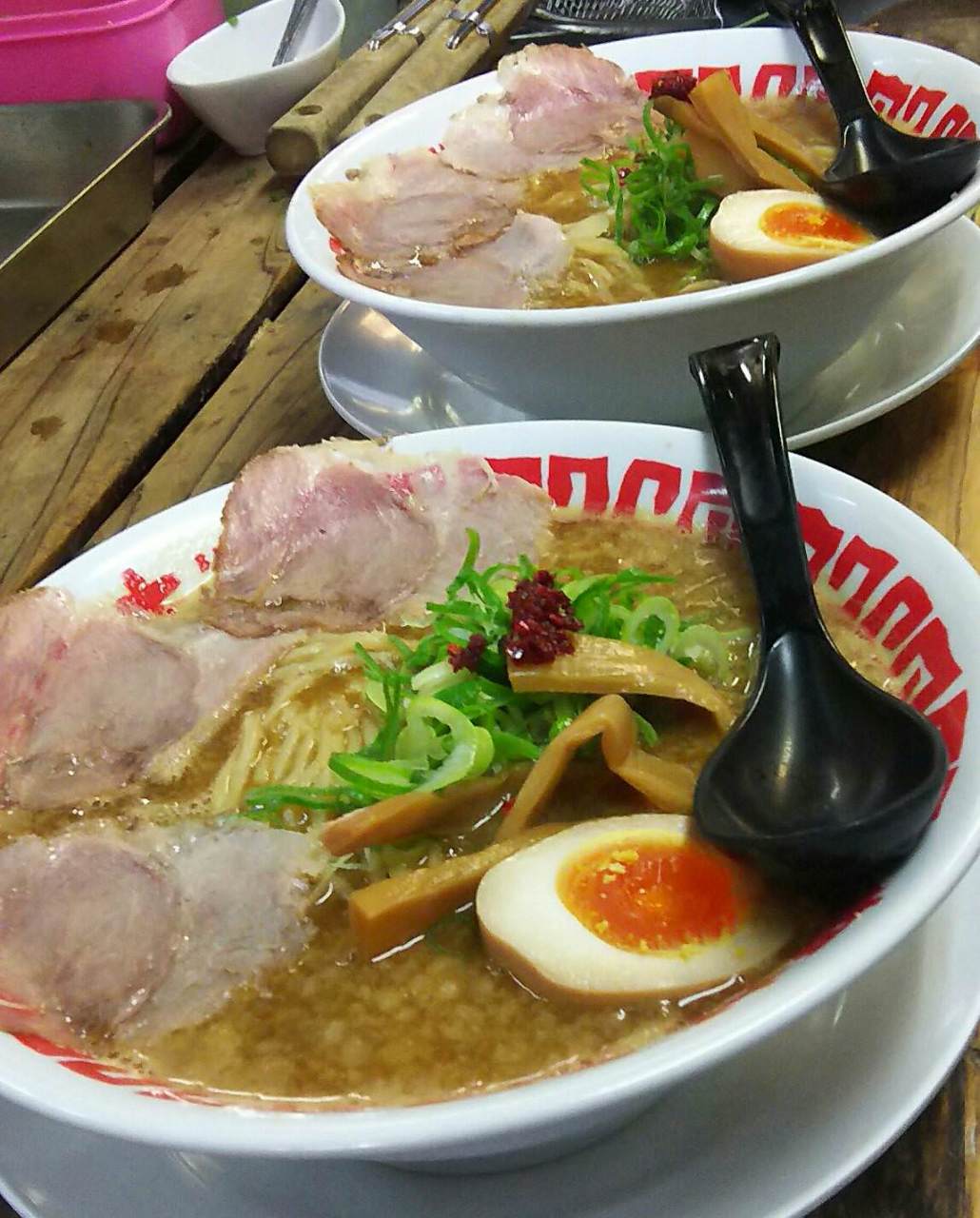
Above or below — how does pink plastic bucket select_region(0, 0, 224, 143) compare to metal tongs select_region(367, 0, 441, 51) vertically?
above

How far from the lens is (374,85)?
245 cm

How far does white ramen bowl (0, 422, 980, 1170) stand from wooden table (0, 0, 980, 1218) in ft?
1.14

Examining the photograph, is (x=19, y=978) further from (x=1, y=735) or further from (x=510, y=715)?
(x=510, y=715)

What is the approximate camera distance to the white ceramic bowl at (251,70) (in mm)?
2648

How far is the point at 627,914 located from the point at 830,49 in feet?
5.51

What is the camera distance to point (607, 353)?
1.34 metres

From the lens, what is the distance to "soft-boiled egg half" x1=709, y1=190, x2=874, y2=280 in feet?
4.80

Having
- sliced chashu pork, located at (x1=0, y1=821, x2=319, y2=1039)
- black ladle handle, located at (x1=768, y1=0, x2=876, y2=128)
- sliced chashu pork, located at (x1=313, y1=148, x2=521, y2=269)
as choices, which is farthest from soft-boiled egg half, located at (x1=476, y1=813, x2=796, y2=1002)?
black ladle handle, located at (x1=768, y1=0, x2=876, y2=128)

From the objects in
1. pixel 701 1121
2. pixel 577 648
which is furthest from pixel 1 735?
pixel 701 1121

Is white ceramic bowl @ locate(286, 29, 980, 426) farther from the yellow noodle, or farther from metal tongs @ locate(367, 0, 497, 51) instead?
metal tongs @ locate(367, 0, 497, 51)

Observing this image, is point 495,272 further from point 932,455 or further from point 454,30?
point 454,30

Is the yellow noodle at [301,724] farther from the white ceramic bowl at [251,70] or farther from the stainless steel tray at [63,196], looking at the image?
the white ceramic bowl at [251,70]

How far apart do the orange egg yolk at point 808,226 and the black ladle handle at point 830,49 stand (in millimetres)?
354

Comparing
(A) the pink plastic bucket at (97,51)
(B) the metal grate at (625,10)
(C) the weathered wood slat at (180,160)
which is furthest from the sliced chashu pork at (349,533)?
(B) the metal grate at (625,10)
